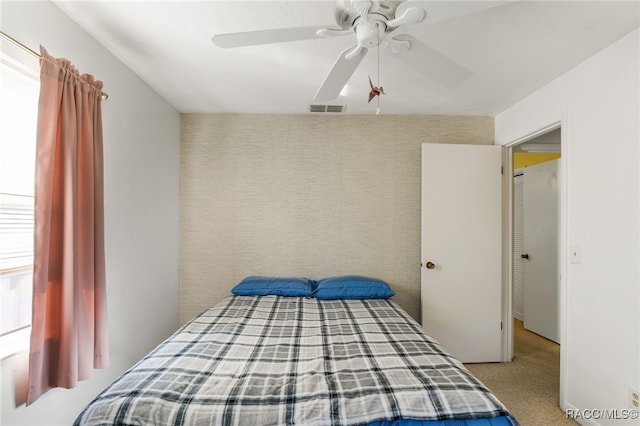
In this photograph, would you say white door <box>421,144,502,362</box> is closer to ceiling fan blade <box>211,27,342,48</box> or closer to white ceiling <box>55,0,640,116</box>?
white ceiling <box>55,0,640,116</box>

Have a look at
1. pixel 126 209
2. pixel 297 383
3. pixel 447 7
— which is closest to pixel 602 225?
pixel 447 7

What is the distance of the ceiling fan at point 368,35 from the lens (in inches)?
49.4

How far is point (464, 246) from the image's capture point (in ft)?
9.96

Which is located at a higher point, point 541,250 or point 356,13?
point 356,13

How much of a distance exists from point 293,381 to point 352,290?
A: 1.47 m

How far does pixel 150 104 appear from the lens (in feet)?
8.54

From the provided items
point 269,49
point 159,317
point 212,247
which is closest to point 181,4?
point 269,49

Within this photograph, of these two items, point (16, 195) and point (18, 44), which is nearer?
point (18, 44)

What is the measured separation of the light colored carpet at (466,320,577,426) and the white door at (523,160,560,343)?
0.33 meters

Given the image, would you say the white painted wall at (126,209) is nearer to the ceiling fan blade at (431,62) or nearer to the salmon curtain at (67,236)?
the salmon curtain at (67,236)

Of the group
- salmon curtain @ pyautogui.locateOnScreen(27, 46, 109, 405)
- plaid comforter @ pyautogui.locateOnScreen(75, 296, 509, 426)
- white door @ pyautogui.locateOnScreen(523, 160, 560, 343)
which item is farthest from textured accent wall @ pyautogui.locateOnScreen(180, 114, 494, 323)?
white door @ pyautogui.locateOnScreen(523, 160, 560, 343)

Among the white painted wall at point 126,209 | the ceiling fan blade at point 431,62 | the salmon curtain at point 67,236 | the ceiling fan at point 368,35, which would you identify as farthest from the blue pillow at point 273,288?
the ceiling fan blade at point 431,62

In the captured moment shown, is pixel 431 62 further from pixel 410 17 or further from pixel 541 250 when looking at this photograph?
pixel 541 250

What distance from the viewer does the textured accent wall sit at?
3184 mm
